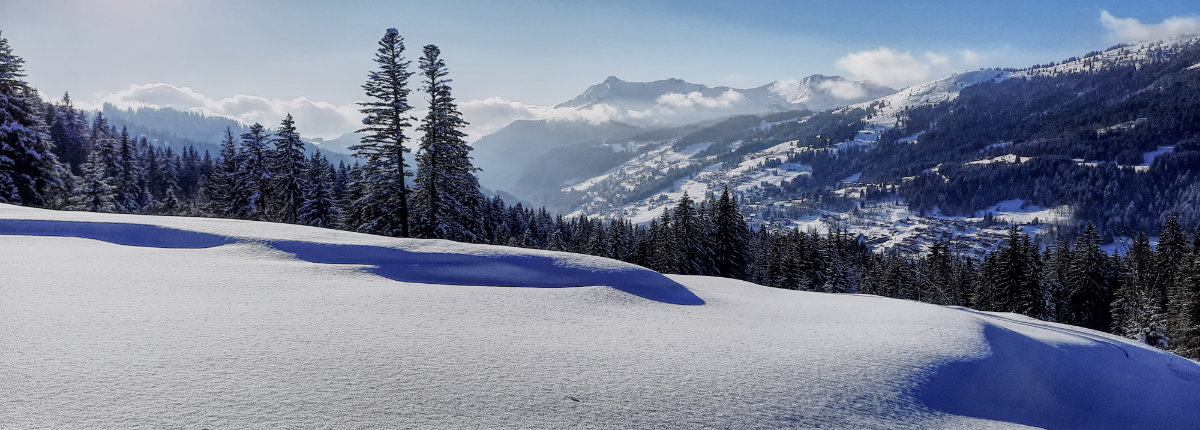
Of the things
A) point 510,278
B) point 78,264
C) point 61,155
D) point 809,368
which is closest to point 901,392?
point 809,368

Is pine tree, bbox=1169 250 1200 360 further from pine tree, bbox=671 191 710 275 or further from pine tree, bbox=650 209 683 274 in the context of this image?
pine tree, bbox=650 209 683 274

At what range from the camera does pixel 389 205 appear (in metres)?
28.0

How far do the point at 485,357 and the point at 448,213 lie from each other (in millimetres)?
23602

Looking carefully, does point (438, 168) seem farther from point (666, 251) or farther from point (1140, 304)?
point (1140, 304)

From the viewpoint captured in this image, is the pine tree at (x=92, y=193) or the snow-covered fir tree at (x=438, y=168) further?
the pine tree at (x=92, y=193)

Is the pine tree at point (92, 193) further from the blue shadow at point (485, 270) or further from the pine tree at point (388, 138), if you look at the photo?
the blue shadow at point (485, 270)

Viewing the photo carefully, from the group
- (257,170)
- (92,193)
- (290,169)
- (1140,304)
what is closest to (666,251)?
(290,169)

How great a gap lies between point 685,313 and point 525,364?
12.4ft

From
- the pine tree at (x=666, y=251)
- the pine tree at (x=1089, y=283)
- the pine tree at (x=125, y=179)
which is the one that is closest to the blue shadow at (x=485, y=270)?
the pine tree at (x=666, y=251)

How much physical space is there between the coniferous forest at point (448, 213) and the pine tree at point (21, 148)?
0.21 ft

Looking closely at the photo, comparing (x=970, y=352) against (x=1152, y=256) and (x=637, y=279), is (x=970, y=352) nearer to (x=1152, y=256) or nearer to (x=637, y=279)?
(x=637, y=279)

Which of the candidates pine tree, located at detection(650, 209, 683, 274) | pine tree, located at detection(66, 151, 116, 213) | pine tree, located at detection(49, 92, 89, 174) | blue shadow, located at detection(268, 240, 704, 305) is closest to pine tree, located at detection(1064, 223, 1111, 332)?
pine tree, located at detection(650, 209, 683, 274)

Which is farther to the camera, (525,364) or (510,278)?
(510,278)

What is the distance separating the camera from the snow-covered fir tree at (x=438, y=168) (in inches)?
1059
